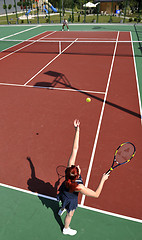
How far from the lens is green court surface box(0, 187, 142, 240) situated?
4.17 metres

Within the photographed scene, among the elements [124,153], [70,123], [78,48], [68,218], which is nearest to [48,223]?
[68,218]

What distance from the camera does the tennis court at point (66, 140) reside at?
4453 millimetres

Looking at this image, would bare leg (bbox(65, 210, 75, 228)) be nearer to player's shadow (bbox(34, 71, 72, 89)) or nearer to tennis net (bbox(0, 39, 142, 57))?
player's shadow (bbox(34, 71, 72, 89))

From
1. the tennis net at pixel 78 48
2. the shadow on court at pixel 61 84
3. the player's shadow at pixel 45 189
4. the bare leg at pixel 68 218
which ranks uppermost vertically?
the tennis net at pixel 78 48

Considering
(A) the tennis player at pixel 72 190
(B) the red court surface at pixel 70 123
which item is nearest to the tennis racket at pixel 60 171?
(B) the red court surface at pixel 70 123

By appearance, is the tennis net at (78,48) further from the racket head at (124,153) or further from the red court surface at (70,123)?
the racket head at (124,153)

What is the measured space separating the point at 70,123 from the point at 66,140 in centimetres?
108

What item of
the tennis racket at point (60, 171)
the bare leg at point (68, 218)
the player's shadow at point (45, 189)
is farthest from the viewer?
the tennis racket at point (60, 171)

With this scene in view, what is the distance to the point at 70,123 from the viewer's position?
7852 mm

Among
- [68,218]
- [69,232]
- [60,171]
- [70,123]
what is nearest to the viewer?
[68,218]

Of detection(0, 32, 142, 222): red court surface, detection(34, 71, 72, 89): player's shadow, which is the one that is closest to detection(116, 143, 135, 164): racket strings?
detection(0, 32, 142, 222): red court surface

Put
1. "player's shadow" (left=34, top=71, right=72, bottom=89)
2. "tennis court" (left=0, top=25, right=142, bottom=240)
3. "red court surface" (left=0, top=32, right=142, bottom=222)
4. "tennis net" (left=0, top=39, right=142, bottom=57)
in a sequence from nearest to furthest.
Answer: "tennis court" (left=0, top=25, right=142, bottom=240) < "red court surface" (left=0, top=32, right=142, bottom=222) < "player's shadow" (left=34, top=71, right=72, bottom=89) < "tennis net" (left=0, top=39, right=142, bottom=57)

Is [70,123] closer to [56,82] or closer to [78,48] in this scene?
[56,82]

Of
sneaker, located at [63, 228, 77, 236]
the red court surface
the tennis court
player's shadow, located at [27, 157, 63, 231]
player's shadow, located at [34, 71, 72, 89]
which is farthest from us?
player's shadow, located at [34, 71, 72, 89]
